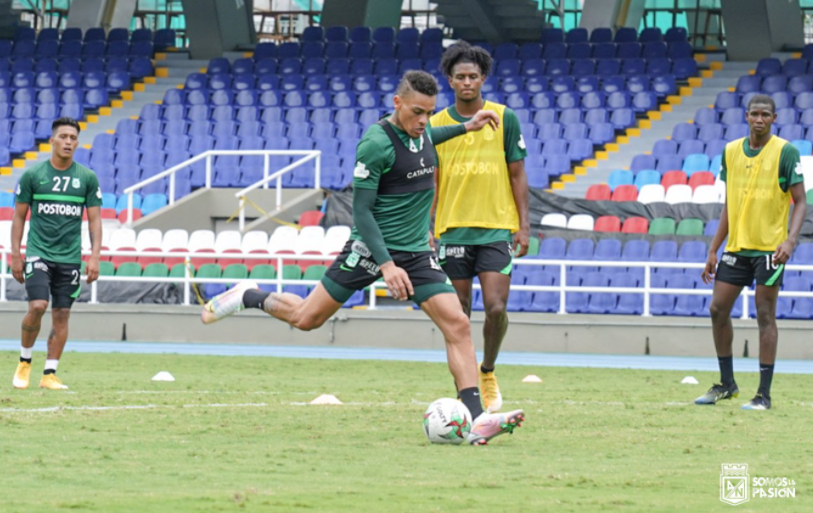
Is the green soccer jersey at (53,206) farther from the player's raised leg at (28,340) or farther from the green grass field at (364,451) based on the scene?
the green grass field at (364,451)

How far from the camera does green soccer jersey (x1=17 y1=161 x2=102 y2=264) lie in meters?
10.4

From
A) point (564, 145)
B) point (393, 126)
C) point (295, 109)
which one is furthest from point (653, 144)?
point (393, 126)

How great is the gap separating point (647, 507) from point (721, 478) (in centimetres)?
81

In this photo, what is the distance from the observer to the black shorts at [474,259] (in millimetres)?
8328

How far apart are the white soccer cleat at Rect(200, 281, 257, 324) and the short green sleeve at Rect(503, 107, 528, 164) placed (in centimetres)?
186

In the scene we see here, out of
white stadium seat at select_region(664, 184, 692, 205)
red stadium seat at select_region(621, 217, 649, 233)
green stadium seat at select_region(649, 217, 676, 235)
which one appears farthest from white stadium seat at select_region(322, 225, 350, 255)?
white stadium seat at select_region(664, 184, 692, 205)

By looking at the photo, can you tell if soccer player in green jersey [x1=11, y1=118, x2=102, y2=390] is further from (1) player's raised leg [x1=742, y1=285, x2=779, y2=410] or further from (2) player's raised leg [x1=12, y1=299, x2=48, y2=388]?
(1) player's raised leg [x1=742, y1=285, x2=779, y2=410]

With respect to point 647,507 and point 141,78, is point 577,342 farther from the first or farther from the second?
point 141,78

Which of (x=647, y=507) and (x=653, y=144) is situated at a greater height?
(x=653, y=144)

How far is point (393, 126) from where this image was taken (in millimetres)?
7270

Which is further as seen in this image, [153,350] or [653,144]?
[653,144]

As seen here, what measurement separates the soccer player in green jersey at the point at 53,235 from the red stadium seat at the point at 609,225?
1106cm

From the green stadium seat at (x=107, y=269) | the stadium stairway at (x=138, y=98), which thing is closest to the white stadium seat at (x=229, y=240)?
the green stadium seat at (x=107, y=269)

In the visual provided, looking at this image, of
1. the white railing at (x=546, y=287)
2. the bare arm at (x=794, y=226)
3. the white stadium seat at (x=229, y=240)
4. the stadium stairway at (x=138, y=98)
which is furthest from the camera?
the stadium stairway at (x=138, y=98)
